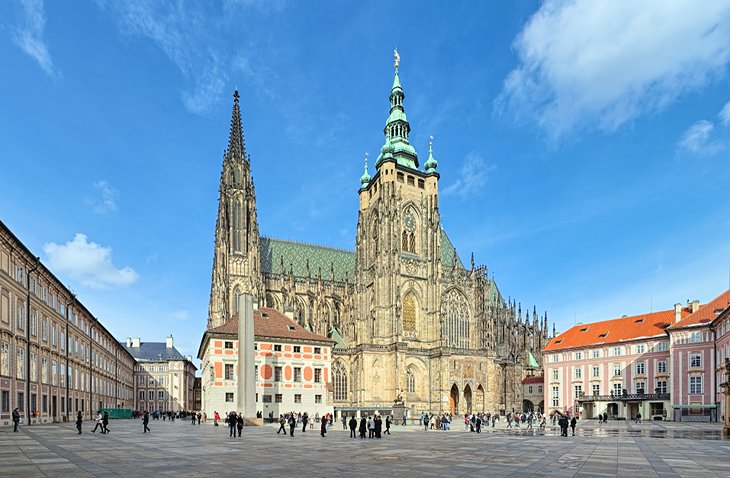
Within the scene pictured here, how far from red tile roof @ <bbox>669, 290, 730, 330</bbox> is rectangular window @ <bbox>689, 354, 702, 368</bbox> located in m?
3.40

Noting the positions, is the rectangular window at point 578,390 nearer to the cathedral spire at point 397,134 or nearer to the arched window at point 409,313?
the arched window at point 409,313

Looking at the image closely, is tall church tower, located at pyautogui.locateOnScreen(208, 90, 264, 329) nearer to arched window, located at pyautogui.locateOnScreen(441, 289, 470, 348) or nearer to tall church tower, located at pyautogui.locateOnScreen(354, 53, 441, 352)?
tall church tower, located at pyautogui.locateOnScreen(354, 53, 441, 352)

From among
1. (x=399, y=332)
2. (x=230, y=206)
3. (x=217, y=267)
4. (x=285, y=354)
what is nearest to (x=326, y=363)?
(x=285, y=354)

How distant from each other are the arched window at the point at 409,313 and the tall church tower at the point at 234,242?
21.5 metres

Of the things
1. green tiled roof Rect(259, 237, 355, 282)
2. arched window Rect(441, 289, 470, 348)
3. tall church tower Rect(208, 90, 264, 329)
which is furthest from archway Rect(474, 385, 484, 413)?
tall church tower Rect(208, 90, 264, 329)

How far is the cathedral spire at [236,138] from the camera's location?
91.9 meters

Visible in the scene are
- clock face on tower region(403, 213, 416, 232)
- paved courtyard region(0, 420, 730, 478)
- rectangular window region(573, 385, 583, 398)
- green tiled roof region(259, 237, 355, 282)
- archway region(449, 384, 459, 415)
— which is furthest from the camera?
green tiled roof region(259, 237, 355, 282)

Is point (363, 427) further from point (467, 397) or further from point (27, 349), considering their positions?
point (467, 397)

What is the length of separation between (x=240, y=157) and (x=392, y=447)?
7062cm

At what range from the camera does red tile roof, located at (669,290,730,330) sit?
64.8m

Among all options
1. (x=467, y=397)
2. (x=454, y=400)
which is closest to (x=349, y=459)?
(x=454, y=400)

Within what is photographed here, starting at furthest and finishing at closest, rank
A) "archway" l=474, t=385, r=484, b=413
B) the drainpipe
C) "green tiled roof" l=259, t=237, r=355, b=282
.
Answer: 1. "green tiled roof" l=259, t=237, r=355, b=282
2. "archway" l=474, t=385, r=484, b=413
3. the drainpipe

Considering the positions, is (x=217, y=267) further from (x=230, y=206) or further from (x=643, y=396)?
(x=643, y=396)

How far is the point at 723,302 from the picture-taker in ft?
214
